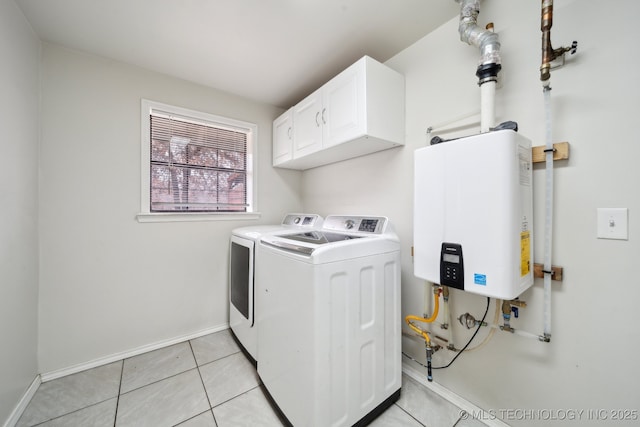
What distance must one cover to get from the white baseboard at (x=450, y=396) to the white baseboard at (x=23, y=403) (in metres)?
2.38

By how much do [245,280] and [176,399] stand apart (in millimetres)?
826

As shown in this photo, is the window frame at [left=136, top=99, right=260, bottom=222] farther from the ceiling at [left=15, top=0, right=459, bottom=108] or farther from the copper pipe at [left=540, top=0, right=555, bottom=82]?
the copper pipe at [left=540, top=0, right=555, bottom=82]

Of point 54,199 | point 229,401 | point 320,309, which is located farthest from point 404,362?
point 54,199

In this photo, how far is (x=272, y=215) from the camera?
2725 mm

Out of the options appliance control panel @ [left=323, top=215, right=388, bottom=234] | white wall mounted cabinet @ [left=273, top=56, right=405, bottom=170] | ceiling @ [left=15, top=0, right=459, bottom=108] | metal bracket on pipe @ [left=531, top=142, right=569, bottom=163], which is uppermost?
ceiling @ [left=15, top=0, right=459, bottom=108]

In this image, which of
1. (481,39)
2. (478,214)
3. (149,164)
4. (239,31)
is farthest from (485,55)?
(149,164)

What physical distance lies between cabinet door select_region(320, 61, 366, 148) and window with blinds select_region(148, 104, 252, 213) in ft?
3.64

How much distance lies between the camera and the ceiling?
1.39 meters

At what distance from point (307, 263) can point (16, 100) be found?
1.96 meters

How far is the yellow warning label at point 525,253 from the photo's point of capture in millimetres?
1034

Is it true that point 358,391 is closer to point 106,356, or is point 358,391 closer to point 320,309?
point 320,309

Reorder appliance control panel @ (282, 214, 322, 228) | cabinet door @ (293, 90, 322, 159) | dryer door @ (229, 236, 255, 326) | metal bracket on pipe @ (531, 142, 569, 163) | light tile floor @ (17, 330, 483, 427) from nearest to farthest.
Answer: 1. metal bracket on pipe @ (531, 142, 569, 163)
2. light tile floor @ (17, 330, 483, 427)
3. dryer door @ (229, 236, 255, 326)
4. cabinet door @ (293, 90, 322, 159)
5. appliance control panel @ (282, 214, 322, 228)

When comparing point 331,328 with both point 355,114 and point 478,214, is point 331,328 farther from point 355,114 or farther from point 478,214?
point 355,114

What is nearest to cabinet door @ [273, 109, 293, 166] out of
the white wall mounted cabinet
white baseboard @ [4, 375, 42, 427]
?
the white wall mounted cabinet
